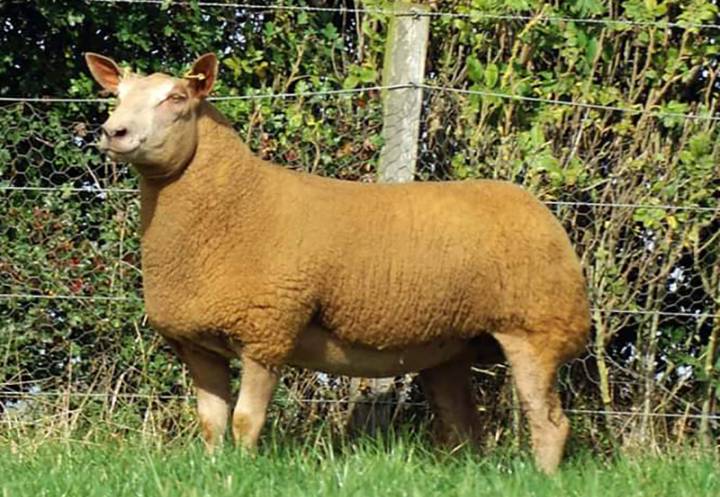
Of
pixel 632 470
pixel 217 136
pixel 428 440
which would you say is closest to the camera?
pixel 632 470

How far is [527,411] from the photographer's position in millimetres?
6766

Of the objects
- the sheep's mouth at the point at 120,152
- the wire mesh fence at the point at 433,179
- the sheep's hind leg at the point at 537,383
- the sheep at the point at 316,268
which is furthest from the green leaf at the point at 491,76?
the sheep's mouth at the point at 120,152

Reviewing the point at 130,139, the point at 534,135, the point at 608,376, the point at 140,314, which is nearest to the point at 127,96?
the point at 130,139

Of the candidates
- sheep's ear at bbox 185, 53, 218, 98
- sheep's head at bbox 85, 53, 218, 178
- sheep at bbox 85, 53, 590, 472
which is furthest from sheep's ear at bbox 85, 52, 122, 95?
sheep's ear at bbox 185, 53, 218, 98

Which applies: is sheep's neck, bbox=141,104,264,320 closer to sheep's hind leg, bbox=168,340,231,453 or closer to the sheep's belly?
sheep's hind leg, bbox=168,340,231,453

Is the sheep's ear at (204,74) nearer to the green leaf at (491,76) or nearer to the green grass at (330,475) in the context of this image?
the green grass at (330,475)

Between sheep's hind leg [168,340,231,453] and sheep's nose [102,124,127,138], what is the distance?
3.24 feet

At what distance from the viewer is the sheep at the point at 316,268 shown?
248 inches

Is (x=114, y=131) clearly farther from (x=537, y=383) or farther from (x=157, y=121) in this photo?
→ (x=537, y=383)

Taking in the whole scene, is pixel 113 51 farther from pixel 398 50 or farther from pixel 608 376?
pixel 608 376

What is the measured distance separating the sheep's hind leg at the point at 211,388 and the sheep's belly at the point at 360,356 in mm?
340

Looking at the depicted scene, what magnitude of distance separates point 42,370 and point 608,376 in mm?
2912

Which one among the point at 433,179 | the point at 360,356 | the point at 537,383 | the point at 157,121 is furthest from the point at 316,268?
the point at 433,179

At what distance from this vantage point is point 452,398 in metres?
7.26
